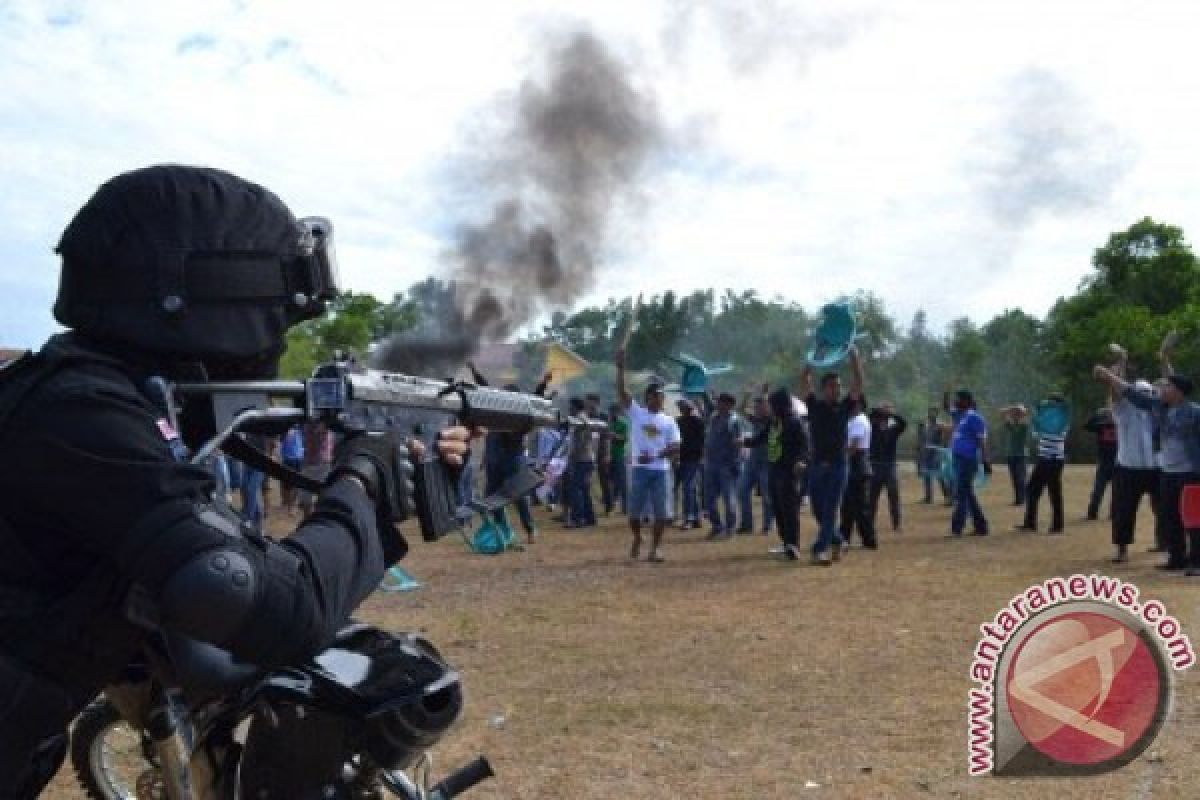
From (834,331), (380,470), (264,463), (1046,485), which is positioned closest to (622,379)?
(834,331)

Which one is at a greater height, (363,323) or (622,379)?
(363,323)

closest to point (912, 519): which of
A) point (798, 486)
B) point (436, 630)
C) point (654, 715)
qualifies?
point (798, 486)

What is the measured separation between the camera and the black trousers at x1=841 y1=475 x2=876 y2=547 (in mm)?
13117

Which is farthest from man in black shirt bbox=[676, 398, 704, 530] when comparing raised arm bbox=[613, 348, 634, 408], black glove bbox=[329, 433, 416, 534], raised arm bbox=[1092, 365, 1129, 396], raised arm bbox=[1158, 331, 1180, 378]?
black glove bbox=[329, 433, 416, 534]

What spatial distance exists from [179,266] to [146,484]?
437 mm

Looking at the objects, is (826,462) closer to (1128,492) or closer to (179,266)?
(1128,492)

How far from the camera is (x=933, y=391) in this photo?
43.5 metres

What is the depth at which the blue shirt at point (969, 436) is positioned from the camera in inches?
587

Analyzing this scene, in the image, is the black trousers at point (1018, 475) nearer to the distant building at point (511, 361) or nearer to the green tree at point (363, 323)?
the distant building at point (511, 361)

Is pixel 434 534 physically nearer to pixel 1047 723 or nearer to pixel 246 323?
pixel 246 323

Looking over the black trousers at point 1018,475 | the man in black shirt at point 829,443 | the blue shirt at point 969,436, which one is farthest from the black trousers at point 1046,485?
the man in black shirt at point 829,443

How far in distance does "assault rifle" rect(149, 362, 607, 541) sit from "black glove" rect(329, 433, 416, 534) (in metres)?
0.02

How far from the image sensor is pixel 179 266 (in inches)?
81.7

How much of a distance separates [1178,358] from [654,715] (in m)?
39.6
